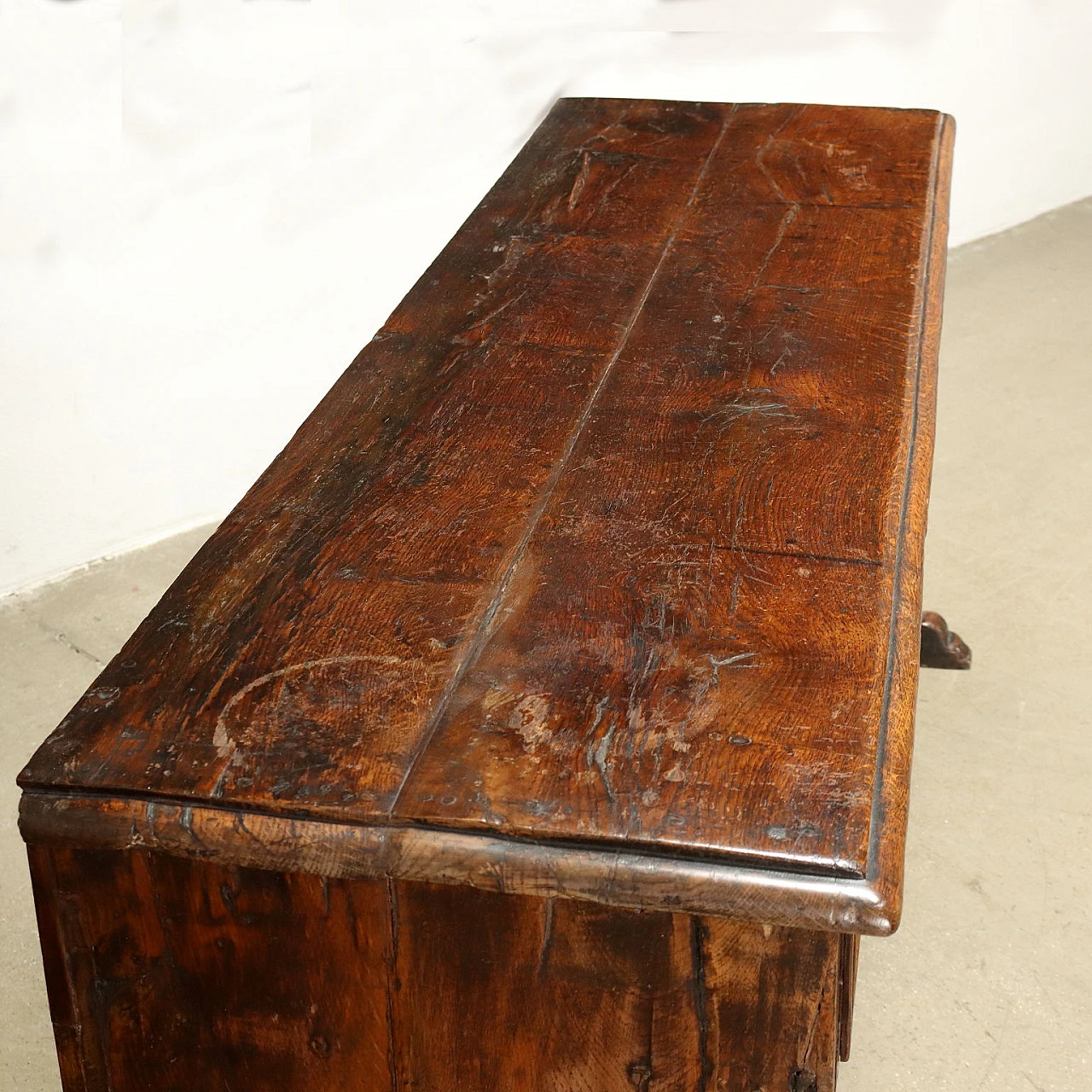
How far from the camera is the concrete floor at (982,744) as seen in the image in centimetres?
167

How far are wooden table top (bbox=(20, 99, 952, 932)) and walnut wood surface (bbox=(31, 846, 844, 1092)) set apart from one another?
98mm

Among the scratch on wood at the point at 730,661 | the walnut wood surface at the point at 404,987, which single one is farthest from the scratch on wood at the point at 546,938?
the scratch on wood at the point at 730,661

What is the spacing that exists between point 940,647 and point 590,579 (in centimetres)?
117

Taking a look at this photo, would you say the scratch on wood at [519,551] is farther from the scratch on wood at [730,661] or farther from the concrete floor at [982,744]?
the concrete floor at [982,744]

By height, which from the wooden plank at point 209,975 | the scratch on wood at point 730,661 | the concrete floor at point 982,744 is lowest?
the concrete floor at point 982,744

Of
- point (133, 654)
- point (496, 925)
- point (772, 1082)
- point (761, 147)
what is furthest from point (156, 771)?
point (761, 147)

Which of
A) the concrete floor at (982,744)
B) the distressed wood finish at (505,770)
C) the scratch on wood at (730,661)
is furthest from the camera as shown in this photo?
the concrete floor at (982,744)

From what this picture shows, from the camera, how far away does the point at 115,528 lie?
2633 millimetres

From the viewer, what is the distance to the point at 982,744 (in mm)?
2119

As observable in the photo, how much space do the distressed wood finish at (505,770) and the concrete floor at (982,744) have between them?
352mm

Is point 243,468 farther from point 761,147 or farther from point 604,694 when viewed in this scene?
point 604,694

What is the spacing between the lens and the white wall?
2.30m

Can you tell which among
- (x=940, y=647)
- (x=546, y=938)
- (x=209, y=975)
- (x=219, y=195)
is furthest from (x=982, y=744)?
(x=219, y=195)

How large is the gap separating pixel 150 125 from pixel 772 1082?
193cm
